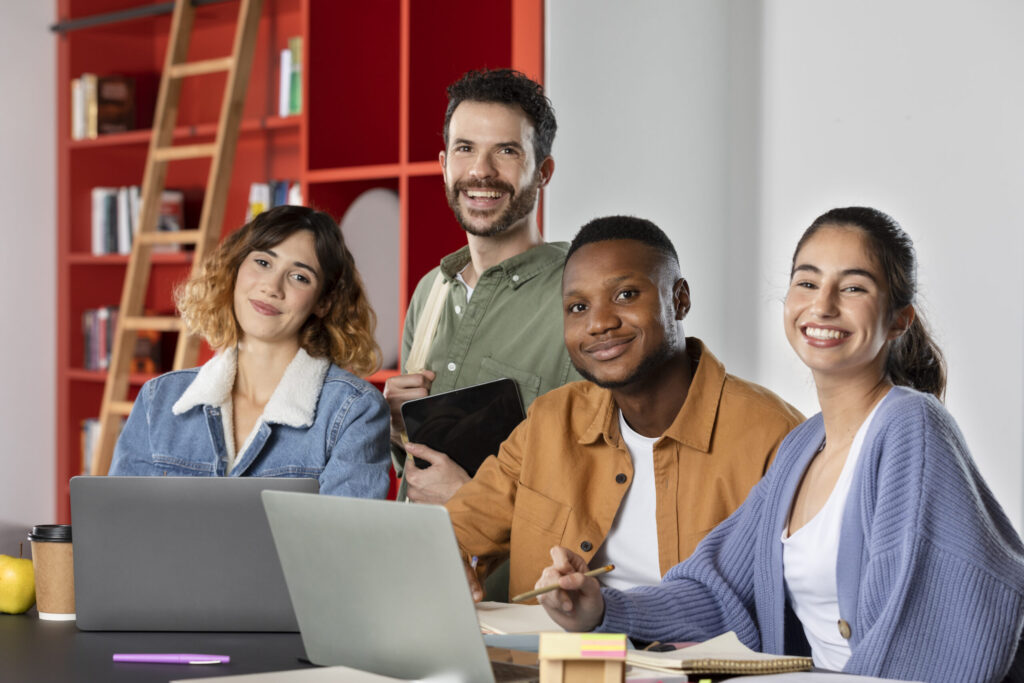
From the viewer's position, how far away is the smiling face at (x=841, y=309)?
5.07 feet

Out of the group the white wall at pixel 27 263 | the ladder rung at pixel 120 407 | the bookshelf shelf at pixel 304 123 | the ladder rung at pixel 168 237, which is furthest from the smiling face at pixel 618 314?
the white wall at pixel 27 263

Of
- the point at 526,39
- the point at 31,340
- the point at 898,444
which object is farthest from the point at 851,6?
the point at 31,340

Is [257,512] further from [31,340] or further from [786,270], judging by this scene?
[31,340]

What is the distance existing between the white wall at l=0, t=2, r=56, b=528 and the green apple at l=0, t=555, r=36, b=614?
3.76m

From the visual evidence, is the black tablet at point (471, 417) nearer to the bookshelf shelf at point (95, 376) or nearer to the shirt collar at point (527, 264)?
the shirt collar at point (527, 264)

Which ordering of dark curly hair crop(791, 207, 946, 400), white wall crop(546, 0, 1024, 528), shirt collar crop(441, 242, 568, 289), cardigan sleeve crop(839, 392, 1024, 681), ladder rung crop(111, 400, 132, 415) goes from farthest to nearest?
ladder rung crop(111, 400, 132, 415) < white wall crop(546, 0, 1024, 528) < shirt collar crop(441, 242, 568, 289) < dark curly hair crop(791, 207, 946, 400) < cardigan sleeve crop(839, 392, 1024, 681)

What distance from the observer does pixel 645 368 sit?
6.20 ft

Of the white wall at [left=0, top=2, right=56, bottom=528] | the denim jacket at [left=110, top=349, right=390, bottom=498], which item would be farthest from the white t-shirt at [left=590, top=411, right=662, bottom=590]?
the white wall at [left=0, top=2, right=56, bottom=528]

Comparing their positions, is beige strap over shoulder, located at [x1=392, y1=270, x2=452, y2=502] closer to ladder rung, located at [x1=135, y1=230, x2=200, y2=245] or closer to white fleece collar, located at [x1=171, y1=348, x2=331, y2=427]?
white fleece collar, located at [x1=171, y1=348, x2=331, y2=427]

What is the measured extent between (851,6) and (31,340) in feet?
12.9

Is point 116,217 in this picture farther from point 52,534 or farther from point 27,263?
point 52,534

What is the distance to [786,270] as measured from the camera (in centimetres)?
333

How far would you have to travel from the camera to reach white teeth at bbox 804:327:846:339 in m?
1.55

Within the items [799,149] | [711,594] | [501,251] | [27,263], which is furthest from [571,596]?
[27,263]
